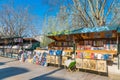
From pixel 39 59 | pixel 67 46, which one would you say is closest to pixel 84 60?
pixel 67 46

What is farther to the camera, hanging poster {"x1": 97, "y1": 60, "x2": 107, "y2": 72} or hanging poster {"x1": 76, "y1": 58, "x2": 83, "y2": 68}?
hanging poster {"x1": 76, "y1": 58, "x2": 83, "y2": 68}

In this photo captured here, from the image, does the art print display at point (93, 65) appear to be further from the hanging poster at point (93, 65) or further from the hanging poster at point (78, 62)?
the hanging poster at point (78, 62)

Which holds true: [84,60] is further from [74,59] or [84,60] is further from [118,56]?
[118,56]

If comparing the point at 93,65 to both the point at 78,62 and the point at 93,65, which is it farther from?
the point at 78,62

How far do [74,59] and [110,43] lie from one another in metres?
2.09

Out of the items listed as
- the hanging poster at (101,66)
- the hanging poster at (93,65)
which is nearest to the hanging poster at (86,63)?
the hanging poster at (93,65)

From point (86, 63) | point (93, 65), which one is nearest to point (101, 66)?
point (93, 65)

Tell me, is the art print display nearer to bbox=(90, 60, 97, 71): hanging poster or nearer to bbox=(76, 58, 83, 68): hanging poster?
bbox=(90, 60, 97, 71): hanging poster

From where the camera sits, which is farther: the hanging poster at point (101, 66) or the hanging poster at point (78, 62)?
the hanging poster at point (78, 62)

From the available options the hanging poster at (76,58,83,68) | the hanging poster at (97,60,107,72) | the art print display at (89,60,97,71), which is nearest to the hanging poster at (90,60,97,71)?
the art print display at (89,60,97,71)

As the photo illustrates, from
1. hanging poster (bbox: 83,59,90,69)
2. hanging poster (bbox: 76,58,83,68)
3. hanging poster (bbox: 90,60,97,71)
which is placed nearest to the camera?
hanging poster (bbox: 90,60,97,71)

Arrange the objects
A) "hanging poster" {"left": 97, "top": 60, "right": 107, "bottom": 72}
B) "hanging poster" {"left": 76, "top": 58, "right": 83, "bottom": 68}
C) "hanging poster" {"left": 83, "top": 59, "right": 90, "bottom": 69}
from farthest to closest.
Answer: "hanging poster" {"left": 76, "top": 58, "right": 83, "bottom": 68}, "hanging poster" {"left": 83, "top": 59, "right": 90, "bottom": 69}, "hanging poster" {"left": 97, "top": 60, "right": 107, "bottom": 72}

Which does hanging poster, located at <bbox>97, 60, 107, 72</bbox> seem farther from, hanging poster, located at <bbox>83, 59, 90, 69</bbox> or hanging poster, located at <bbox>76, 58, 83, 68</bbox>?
hanging poster, located at <bbox>76, 58, 83, 68</bbox>

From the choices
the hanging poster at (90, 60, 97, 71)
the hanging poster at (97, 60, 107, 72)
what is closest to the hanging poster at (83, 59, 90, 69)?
the hanging poster at (90, 60, 97, 71)
